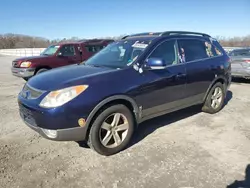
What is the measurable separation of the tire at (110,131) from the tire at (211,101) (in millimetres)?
2374

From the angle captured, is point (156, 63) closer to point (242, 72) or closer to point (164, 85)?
point (164, 85)

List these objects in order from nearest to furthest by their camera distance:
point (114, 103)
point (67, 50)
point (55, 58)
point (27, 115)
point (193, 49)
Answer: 1. point (27, 115)
2. point (114, 103)
3. point (193, 49)
4. point (55, 58)
5. point (67, 50)

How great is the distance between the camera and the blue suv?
3176 millimetres

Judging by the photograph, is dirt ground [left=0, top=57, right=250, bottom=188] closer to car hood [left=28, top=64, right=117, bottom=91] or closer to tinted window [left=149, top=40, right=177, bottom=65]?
car hood [left=28, top=64, right=117, bottom=91]

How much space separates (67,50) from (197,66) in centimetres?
664

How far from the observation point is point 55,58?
31.5ft

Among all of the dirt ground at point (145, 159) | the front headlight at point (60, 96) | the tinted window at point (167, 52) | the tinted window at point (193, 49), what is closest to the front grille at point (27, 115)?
the front headlight at point (60, 96)

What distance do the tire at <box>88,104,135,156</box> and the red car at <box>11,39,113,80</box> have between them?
6473 mm

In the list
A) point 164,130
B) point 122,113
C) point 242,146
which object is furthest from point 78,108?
point 242,146

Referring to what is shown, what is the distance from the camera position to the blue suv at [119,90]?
3.18 m

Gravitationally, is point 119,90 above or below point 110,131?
above

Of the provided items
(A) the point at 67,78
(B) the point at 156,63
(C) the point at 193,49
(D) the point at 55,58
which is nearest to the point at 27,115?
(A) the point at 67,78

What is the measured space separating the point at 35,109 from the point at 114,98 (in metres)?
1.09

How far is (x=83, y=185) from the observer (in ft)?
9.40
